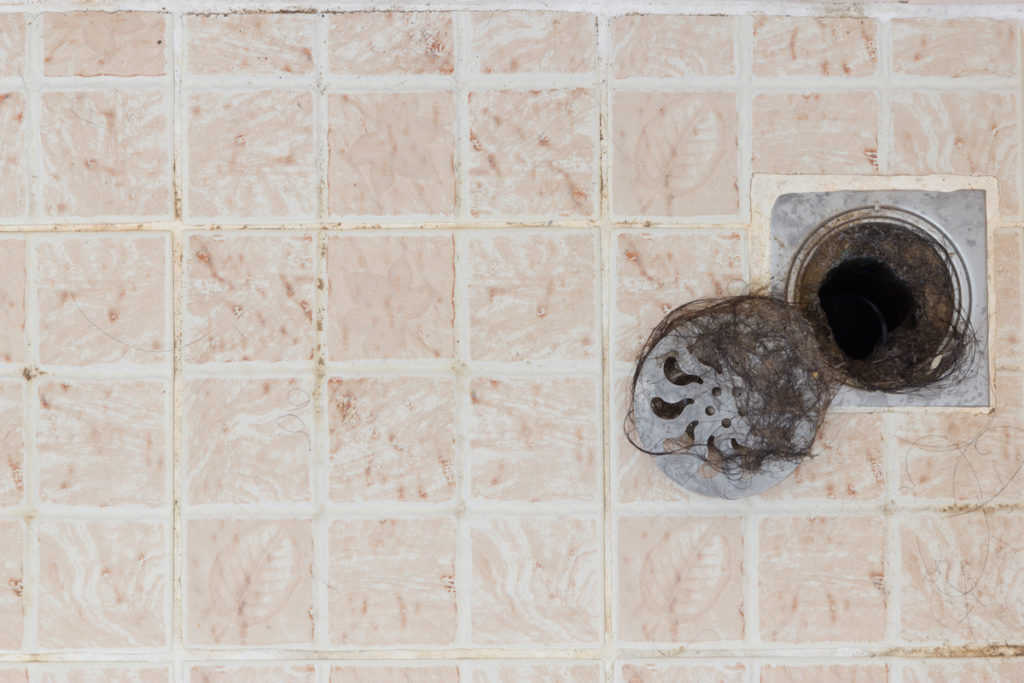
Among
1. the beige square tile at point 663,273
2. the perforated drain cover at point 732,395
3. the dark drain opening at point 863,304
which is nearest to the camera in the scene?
the perforated drain cover at point 732,395

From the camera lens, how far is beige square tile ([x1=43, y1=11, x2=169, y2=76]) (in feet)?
6.93

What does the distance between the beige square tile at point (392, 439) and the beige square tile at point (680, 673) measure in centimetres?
73

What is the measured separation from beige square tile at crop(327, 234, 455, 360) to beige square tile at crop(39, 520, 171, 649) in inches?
31.3

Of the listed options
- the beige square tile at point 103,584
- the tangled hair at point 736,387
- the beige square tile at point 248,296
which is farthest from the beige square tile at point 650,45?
the beige square tile at point 103,584

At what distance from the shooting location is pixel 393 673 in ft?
6.95

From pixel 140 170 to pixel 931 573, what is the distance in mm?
2558

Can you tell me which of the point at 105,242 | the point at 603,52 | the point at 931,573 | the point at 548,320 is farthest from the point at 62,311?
the point at 931,573

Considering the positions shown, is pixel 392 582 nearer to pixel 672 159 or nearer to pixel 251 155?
pixel 251 155

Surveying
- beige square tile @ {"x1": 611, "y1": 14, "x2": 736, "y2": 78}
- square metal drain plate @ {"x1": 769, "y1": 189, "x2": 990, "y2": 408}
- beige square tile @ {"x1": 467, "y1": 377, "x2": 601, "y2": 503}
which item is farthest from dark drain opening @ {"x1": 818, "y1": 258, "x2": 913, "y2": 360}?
beige square tile @ {"x1": 467, "y1": 377, "x2": 601, "y2": 503}

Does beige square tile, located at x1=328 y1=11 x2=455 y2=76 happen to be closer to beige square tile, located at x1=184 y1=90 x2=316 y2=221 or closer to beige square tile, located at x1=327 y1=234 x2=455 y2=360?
beige square tile, located at x1=184 y1=90 x2=316 y2=221

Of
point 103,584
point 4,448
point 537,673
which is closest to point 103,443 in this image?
point 4,448

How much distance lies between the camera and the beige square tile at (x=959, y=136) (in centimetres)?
211

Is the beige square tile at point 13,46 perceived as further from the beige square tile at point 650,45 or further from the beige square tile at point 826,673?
the beige square tile at point 826,673

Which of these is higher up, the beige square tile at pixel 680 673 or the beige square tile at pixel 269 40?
the beige square tile at pixel 269 40
